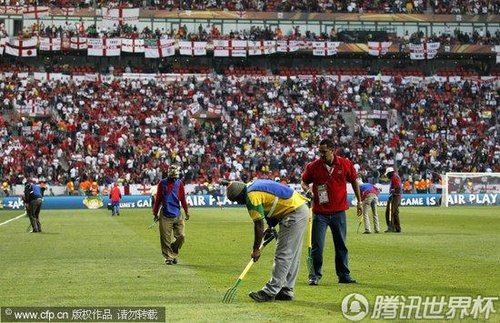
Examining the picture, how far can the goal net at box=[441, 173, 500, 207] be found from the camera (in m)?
61.9

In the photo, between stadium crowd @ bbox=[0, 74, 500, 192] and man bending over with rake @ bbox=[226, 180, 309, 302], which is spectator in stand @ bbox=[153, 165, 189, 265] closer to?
man bending over with rake @ bbox=[226, 180, 309, 302]

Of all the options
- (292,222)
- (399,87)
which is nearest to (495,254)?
(292,222)

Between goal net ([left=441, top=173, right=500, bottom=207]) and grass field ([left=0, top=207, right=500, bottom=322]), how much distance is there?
28.8m

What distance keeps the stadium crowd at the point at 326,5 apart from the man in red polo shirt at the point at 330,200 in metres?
65.3

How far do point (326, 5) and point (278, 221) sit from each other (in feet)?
234

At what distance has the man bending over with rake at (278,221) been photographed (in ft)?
46.2

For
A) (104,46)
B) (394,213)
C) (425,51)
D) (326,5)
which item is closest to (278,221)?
(394,213)

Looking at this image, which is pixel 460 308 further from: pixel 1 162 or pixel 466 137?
pixel 466 137

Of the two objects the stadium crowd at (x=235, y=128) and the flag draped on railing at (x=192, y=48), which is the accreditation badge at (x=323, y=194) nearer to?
the stadium crowd at (x=235, y=128)

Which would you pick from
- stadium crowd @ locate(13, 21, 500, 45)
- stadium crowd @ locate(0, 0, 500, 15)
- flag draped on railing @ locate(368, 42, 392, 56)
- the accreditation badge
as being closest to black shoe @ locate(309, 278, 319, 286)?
the accreditation badge

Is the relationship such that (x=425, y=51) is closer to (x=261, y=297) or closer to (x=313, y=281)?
(x=313, y=281)

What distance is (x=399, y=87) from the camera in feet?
263

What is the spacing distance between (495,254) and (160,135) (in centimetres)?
4850

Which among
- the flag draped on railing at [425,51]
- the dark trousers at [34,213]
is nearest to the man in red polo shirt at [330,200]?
the dark trousers at [34,213]
